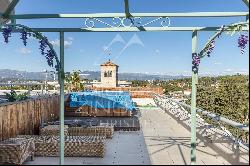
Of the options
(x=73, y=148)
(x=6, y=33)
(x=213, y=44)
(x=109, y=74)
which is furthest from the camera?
(x=109, y=74)

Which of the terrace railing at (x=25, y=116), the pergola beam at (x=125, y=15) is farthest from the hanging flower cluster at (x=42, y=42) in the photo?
the terrace railing at (x=25, y=116)

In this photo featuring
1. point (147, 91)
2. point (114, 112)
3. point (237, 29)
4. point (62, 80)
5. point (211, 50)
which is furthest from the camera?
point (147, 91)

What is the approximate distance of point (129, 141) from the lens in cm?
954

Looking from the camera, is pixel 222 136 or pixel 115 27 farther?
pixel 222 136

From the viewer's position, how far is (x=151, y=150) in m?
7.85

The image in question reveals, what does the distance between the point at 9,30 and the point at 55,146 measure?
2.82 metres

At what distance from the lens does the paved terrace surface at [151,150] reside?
7000mm

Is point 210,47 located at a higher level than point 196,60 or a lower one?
higher

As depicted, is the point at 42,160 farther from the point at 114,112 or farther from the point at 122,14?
the point at 114,112

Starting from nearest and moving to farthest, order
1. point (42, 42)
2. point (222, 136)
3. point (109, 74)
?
Result: point (42, 42) < point (222, 136) < point (109, 74)

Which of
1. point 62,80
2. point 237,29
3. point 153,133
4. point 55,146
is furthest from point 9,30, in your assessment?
point 153,133

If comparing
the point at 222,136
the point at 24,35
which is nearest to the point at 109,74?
the point at 222,136

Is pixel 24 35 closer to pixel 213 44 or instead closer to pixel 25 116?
pixel 213 44

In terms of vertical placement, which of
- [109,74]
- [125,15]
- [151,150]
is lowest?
[151,150]
